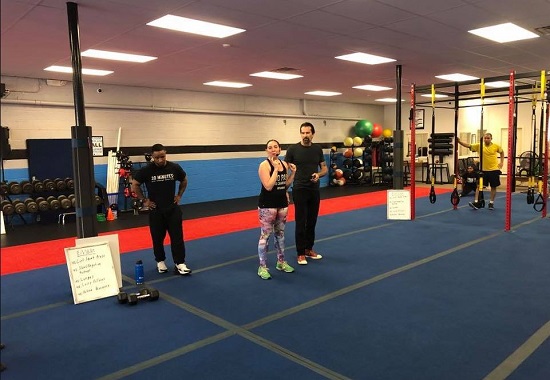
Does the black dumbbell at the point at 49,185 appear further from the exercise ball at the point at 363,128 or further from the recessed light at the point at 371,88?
the exercise ball at the point at 363,128

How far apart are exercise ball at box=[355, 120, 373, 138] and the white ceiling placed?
205 inches

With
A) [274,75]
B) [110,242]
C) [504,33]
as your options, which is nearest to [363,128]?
[274,75]

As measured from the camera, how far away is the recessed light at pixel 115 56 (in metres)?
6.06

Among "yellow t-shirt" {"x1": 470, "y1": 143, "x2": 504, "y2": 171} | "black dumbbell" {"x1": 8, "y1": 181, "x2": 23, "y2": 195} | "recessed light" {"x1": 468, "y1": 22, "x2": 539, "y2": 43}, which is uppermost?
"recessed light" {"x1": 468, "y1": 22, "x2": 539, "y2": 43}

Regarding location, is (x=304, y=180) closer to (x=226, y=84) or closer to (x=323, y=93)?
(x=226, y=84)

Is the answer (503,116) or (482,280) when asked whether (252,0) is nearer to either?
(482,280)

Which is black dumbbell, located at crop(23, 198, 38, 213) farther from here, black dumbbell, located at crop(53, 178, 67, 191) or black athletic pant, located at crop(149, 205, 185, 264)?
black athletic pant, located at crop(149, 205, 185, 264)

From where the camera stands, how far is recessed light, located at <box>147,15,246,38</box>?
468 centimetres

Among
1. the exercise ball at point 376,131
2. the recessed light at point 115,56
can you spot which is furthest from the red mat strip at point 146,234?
the exercise ball at point 376,131

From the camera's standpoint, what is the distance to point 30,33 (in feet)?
16.0

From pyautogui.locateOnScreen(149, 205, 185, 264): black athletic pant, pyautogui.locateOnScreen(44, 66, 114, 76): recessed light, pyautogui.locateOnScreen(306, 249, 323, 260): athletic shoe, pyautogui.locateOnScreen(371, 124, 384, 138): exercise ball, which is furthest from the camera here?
pyautogui.locateOnScreen(371, 124, 384, 138): exercise ball

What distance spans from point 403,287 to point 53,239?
17.0ft

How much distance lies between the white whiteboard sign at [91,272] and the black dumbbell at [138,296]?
9.2 inches

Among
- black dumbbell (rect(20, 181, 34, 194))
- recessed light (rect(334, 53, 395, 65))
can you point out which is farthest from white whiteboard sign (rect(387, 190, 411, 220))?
black dumbbell (rect(20, 181, 34, 194))
